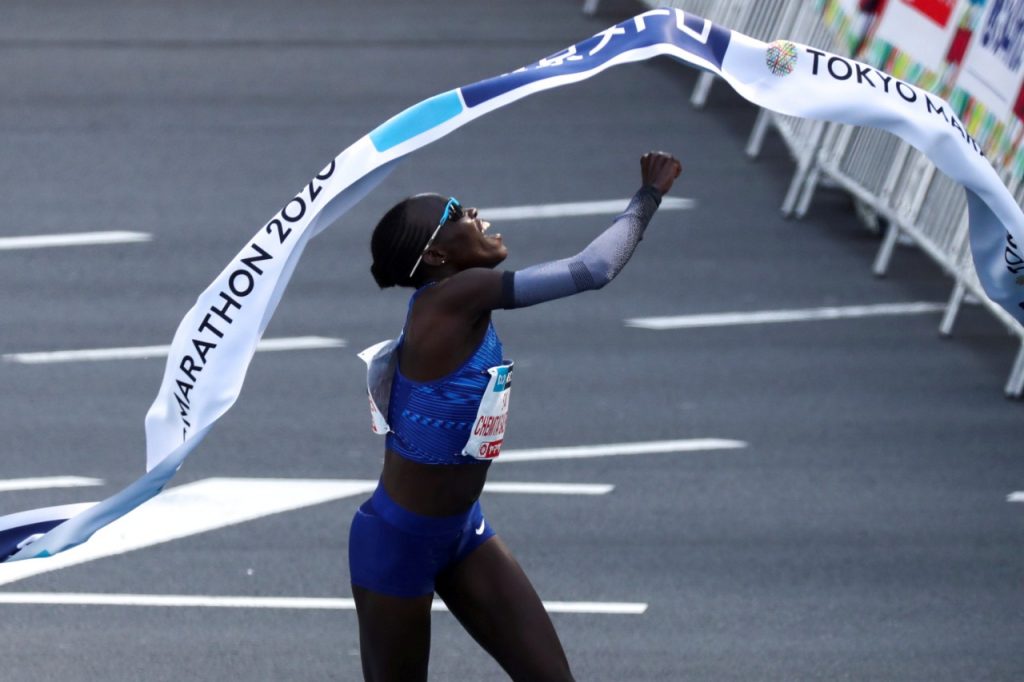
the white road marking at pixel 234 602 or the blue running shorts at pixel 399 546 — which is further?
the white road marking at pixel 234 602

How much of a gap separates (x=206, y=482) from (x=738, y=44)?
4621mm

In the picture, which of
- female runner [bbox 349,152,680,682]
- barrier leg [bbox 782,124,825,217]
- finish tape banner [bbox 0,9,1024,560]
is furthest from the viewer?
barrier leg [bbox 782,124,825,217]

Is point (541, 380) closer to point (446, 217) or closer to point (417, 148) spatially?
point (417, 148)

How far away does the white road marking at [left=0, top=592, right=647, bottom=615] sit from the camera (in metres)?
7.97

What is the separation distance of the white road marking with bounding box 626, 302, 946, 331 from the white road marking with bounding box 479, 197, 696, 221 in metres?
1.64

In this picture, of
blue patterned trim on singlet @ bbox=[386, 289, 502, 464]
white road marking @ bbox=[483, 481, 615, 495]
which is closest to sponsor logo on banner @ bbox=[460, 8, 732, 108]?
blue patterned trim on singlet @ bbox=[386, 289, 502, 464]

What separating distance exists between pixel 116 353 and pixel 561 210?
12.5 feet

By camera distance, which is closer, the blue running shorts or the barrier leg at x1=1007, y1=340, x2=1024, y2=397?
the blue running shorts

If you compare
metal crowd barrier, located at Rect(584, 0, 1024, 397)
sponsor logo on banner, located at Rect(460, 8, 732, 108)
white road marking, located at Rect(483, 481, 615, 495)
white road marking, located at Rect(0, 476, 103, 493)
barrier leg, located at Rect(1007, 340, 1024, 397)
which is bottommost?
white road marking, located at Rect(0, 476, 103, 493)

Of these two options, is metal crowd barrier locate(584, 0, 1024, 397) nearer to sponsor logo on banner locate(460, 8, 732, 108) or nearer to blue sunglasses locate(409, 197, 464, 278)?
sponsor logo on banner locate(460, 8, 732, 108)

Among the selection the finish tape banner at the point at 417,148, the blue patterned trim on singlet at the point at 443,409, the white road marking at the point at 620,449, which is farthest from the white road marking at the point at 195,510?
the blue patterned trim on singlet at the point at 443,409

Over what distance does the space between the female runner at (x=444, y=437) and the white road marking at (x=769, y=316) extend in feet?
18.7

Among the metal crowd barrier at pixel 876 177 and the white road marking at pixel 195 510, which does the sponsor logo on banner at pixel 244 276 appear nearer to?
the white road marking at pixel 195 510

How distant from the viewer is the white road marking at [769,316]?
1123 cm
